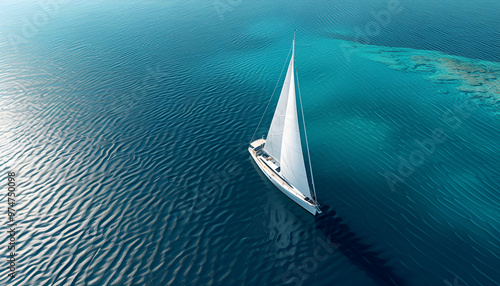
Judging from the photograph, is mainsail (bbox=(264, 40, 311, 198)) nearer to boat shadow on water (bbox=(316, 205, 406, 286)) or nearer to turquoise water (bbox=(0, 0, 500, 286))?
turquoise water (bbox=(0, 0, 500, 286))

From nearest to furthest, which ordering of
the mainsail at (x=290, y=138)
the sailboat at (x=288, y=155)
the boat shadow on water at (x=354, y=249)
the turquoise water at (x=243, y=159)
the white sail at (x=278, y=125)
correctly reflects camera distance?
the boat shadow on water at (x=354, y=249), the turquoise water at (x=243, y=159), the mainsail at (x=290, y=138), the sailboat at (x=288, y=155), the white sail at (x=278, y=125)

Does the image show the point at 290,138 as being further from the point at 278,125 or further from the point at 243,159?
the point at 243,159

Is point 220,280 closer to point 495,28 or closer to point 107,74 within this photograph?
point 107,74

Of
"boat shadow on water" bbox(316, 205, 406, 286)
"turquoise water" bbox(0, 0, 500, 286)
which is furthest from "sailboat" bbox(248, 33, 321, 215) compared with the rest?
"boat shadow on water" bbox(316, 205, 406, 286)

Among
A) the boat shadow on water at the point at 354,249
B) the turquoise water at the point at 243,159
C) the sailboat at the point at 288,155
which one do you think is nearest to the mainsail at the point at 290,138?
the sailboat at the point at 288,155

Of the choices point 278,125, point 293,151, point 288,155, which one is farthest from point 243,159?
point 293,151

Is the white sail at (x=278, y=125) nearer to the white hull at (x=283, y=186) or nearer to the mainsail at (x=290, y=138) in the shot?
the mainsail at (x=290, y=138)
